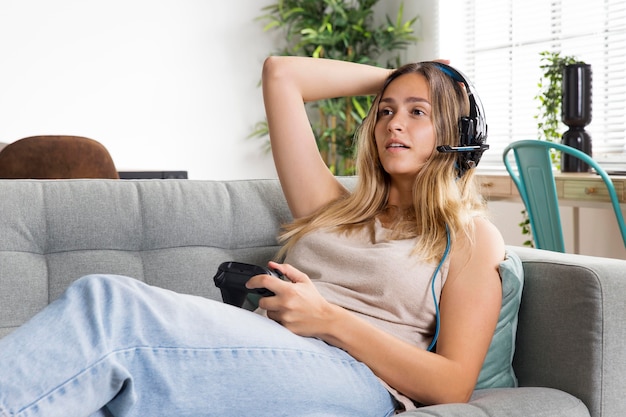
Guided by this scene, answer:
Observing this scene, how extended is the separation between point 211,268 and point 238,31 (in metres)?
3.10

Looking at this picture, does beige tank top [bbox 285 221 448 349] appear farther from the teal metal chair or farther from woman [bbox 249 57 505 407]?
the teal metal chair

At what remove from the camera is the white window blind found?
3514 millimetres

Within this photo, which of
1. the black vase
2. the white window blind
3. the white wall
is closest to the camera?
the black vase

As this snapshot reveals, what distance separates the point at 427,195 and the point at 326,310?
39 cm

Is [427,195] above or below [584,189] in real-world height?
above

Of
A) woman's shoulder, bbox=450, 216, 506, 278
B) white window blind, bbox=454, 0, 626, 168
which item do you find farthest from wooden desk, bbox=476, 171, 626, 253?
woman's shoulder, bbox=450, 216, 506, 278

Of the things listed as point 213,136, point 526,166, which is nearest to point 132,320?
point 526,166

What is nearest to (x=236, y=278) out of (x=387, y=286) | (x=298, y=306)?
(x=298, y=306)

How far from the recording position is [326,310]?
47.9 inches

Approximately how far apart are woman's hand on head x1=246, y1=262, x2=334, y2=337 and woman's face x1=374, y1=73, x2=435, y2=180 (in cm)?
42

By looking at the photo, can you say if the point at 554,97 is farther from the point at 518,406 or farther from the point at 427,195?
the point at 518,406

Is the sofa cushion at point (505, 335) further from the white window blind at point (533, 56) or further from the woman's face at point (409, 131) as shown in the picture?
the white window blind at point (533, 56)

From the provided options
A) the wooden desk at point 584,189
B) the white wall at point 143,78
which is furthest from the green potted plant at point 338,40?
the wooden desk at point 584,189

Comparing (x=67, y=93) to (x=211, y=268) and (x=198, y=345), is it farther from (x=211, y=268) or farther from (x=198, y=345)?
(x=198, y=345)
